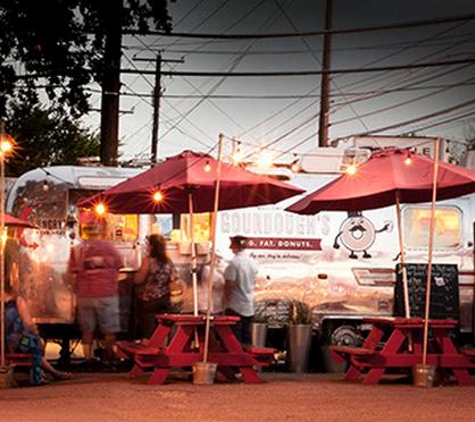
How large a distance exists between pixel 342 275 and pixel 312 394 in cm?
494

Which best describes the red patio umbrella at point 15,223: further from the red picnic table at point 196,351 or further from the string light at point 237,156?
the string light at point 237,156

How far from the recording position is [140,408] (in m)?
10.8

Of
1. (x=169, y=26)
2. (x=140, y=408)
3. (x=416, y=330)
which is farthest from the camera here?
(x=169, y=26)

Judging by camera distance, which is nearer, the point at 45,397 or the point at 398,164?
the point at 45,397

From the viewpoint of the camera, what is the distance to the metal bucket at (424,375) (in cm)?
1324

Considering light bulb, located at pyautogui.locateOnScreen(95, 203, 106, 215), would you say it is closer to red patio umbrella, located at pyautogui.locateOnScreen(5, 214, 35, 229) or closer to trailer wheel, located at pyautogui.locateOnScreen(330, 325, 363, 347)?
red patio umbrella, located at pyautogui.locateOnScreen(5, 214, 35, 229)

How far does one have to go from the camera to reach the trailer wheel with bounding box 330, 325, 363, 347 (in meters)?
16.8

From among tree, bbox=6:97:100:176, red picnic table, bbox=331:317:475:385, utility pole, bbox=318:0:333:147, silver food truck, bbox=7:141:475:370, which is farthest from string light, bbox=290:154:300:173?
tree, bbox=6:97:100:176

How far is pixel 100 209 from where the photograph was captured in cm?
1591

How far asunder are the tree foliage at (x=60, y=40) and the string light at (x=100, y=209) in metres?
3.96

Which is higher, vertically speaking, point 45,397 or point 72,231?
point 72,231

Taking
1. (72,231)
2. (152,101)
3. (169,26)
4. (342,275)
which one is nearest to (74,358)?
(72,231)

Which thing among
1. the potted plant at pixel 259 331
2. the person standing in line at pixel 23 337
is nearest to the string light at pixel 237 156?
the potted plant at pixel 259 331

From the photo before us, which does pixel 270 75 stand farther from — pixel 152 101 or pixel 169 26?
pixel 152 101
